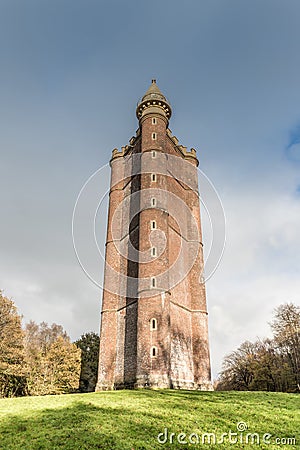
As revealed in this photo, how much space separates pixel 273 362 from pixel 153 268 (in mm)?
26170

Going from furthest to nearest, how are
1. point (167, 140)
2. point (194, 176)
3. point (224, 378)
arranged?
1. point (224, 378)
2. point (194, 176)
3. point (167, 140)

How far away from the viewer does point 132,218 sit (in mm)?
29797

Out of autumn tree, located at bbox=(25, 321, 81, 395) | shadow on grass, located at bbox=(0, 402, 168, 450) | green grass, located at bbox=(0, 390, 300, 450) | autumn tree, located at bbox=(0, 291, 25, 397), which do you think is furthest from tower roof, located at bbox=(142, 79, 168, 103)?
shadow on grass, located at bbox=(0, 402, 168, 450)

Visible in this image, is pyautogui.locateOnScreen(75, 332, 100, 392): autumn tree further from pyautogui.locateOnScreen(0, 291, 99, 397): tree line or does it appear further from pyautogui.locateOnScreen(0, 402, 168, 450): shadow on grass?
pyautogui.locateOnScreen(0, 402, 168, 450): shadow on grass

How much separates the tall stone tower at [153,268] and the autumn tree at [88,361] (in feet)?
61.5

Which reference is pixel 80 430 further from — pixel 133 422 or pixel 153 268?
pixel 153 268

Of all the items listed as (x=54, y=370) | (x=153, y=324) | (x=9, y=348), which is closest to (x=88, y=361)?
(x=54, y=370)

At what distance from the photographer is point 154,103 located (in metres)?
34.1

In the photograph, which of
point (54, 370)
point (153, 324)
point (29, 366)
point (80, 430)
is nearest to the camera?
point (80, 430)

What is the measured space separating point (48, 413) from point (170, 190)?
70.0ft

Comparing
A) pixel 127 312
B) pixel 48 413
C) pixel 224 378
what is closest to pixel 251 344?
pixel 224 378

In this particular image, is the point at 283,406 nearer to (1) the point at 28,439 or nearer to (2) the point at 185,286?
(1) the point at 28,439

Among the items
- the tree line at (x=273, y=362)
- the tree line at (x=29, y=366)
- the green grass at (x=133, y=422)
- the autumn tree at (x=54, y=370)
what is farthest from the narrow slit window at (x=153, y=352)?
the tree line at (x=273, y=362)

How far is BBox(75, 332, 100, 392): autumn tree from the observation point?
139 ft
